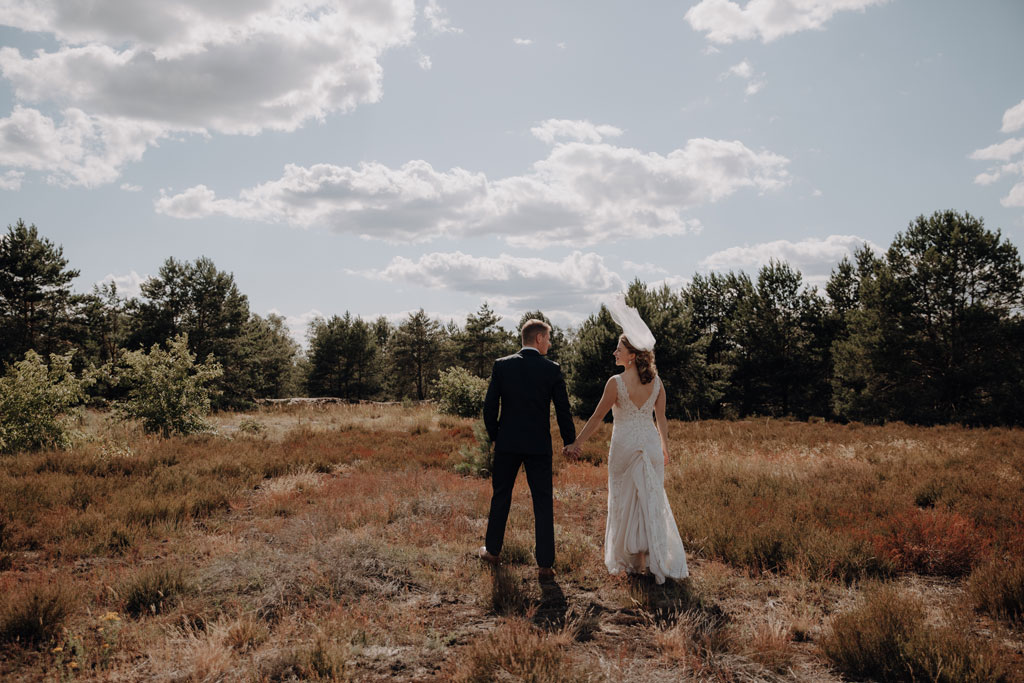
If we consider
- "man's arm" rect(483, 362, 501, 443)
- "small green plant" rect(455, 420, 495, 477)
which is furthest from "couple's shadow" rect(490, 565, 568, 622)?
"small green plant" rect(455, 420, 495, 477)

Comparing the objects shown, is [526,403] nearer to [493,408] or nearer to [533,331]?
[493,408]

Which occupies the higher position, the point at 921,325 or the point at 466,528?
the point at 921,325

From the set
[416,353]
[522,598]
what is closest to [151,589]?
[522,598]

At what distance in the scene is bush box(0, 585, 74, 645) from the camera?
4121 millimetres

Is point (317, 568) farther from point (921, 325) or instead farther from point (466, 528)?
point (921, 325)

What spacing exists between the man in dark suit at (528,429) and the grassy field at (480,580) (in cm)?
45

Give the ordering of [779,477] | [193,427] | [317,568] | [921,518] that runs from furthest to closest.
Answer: [193,427], [779,477], [921,518], [317,568]

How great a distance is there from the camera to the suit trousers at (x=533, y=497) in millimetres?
5340

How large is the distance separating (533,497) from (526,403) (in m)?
0.93

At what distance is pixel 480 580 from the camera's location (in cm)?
501

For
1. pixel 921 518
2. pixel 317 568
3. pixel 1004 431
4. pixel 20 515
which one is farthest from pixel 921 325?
pixel 20 515

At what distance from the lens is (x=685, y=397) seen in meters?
29.2

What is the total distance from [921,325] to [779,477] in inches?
981

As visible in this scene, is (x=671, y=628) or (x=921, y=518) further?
(x=921, y=518)
